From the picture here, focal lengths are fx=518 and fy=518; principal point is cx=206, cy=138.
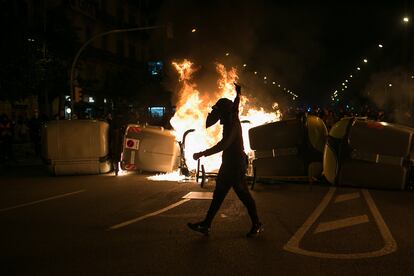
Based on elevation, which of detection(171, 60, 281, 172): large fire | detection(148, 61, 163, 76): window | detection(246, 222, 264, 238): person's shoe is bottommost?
detection(246, 222, 264, 238): person's shoe

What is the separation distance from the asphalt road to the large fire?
252 cm

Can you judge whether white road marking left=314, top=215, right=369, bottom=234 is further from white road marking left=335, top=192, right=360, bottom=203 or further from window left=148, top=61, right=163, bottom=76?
window left=148, top=61, right=163, bottom=76

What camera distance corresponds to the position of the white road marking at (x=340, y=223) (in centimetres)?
705

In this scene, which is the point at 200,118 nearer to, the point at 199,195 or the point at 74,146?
the point at 74,146

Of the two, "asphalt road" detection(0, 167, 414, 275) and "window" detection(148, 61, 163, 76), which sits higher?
"window" detection(148, 61, 163, 76)

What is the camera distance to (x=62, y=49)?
1094 inches

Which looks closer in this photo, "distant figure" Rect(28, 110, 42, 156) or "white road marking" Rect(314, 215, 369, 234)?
"white road marking" Rect(314, 215, 369, 234)

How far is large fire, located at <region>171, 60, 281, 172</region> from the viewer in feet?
43.5

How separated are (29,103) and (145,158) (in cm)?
2237

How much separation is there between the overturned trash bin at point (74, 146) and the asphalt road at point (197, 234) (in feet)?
8.19

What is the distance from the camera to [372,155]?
34.2 feet

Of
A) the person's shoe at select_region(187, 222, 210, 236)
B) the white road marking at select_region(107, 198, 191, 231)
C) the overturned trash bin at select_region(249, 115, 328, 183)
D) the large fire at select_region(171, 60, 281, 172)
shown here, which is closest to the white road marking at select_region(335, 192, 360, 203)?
the overturned trash bin at select_region(249, 115, 328, 183)

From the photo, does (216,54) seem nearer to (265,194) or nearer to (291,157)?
(291,157)

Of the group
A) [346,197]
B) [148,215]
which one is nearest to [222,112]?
[148,215]
